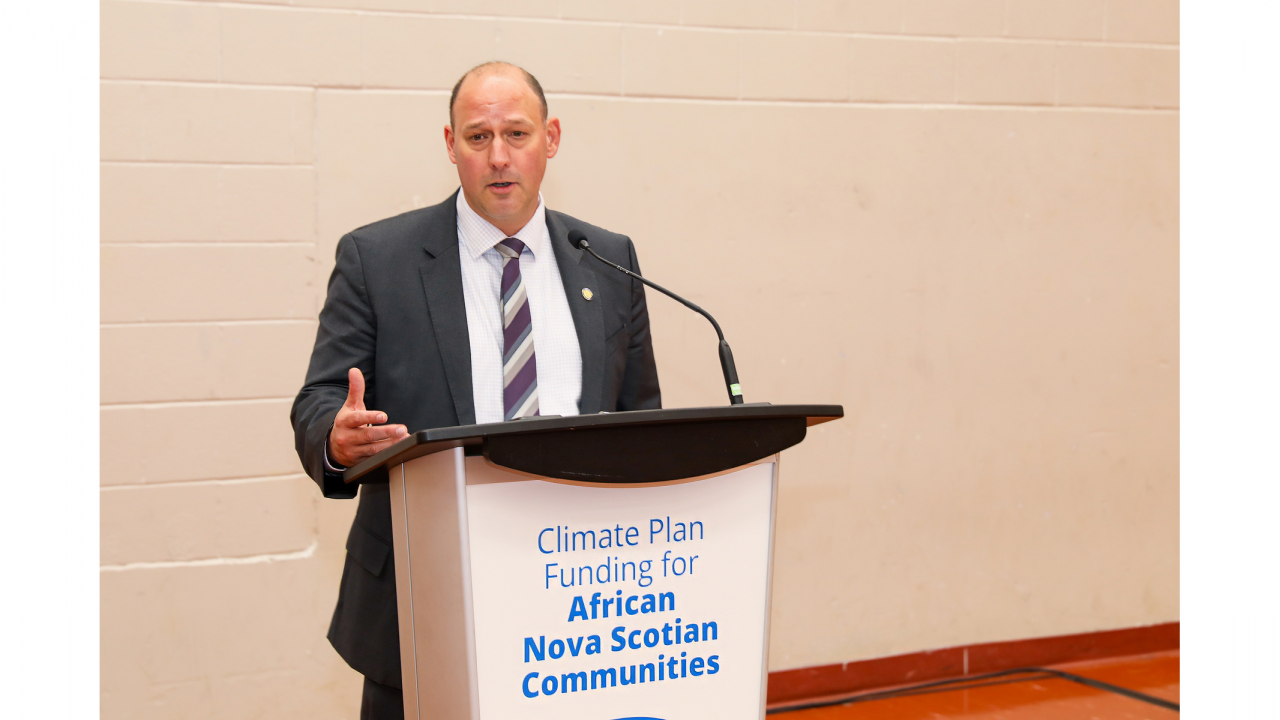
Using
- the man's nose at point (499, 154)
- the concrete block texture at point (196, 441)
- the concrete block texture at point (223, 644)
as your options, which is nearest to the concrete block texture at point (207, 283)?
the concrete block texture at point (196, 441)

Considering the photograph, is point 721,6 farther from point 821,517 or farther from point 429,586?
point 429,586

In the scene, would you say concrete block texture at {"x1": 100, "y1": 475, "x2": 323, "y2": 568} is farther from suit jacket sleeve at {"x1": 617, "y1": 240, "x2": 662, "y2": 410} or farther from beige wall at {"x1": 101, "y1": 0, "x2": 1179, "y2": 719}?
suit jacket sleeve at {"x1": 617, "y1": 240, "x2": 662, "y2": 410}

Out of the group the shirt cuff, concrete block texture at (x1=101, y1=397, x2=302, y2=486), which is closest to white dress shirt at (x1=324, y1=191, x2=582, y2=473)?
the shirt cuff

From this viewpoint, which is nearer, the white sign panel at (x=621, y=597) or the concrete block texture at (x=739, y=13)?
the white sign panel at (x=621, y=597)

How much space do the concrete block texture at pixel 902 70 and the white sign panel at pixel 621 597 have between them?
1986 mm

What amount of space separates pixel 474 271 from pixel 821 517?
170cm

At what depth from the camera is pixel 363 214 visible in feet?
8.30

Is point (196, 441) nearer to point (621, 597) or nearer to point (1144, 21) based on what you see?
point (621, 597)

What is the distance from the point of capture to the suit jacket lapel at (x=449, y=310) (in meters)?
1.44

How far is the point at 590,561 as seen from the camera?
111 centimetres

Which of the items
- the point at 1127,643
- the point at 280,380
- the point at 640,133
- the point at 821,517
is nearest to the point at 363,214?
the point at 280,380

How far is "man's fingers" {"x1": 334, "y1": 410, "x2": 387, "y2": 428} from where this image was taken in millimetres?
1129

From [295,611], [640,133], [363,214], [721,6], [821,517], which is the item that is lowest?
[295,611]

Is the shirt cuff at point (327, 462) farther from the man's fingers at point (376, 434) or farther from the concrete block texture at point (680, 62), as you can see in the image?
the concrete block texture at point (680, 62)
